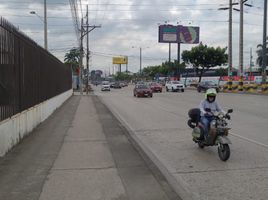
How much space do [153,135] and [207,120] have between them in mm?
3448

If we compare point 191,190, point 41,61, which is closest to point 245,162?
point 191,190

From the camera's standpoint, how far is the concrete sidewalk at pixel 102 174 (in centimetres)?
607

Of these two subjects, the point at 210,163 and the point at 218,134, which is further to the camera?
the point at 218,134

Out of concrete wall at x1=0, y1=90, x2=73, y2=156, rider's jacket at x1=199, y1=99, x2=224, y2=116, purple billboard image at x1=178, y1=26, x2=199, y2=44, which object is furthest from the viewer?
purple billboard image at x1=178, y1=26, x2=199, y2=44

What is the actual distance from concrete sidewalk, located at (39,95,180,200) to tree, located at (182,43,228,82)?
64163 millimetres

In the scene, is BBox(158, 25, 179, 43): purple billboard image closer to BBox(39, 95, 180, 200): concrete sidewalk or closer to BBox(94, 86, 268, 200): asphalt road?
BBox(94, 86, 268, 200): asphalt road

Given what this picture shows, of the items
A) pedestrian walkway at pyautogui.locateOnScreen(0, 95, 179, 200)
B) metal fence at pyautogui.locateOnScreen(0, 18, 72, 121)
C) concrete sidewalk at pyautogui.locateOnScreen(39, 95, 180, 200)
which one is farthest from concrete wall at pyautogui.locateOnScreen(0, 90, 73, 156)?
concrete sidewalk at pyautogui.locateOnScreen(39, 95, 180, 200)

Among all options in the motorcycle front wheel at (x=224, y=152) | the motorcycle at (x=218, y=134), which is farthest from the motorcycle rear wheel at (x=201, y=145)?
the motorcycle front wheel at (x=224, y=152)

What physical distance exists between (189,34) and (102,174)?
85670 millimetres

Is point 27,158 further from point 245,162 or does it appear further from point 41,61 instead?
point 41,61

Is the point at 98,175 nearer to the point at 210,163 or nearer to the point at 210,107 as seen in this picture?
the point at 210,163

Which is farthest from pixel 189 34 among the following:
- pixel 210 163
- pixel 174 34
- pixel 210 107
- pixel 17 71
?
pixel 210 163

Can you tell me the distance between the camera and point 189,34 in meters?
90.5

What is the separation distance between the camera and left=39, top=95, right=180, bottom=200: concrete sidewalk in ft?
19.9
